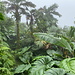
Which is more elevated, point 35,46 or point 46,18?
point 46,18

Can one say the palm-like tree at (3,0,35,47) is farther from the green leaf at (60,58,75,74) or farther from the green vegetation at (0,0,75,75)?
the green leaf at (60,58,75,74)

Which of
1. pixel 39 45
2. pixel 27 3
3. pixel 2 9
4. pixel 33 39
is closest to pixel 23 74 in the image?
pixel 39 45

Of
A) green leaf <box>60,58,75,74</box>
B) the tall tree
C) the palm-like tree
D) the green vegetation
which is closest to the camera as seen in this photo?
green leaf <box>60,58,75,74</box>

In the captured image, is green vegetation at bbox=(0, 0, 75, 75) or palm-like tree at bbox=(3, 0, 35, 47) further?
palm-like tree at bbox=(3, 0, 35, 47)

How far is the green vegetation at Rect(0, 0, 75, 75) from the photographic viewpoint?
6.34 m

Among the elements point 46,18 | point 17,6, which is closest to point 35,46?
point 17,6

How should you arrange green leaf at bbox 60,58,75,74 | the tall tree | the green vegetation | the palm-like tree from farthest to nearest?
the tall tree → the palm-like tree → the green vegetation → green leaf at bbox 60,58,75,74

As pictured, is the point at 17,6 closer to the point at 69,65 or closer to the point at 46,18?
the point at 46,18

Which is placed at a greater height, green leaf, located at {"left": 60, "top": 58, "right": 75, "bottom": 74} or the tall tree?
the tall tree

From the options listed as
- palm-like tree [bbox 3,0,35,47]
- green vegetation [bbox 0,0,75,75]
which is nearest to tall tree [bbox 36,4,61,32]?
green vegetation [bbox 0,0,75,75]

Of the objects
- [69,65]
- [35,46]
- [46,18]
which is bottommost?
[69,65]

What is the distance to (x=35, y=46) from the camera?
10195 millimetres

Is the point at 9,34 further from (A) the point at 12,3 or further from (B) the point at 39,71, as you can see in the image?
(B) the point at 39,71

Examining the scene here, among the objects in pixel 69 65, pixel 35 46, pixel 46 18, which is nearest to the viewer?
pixel 69 65
